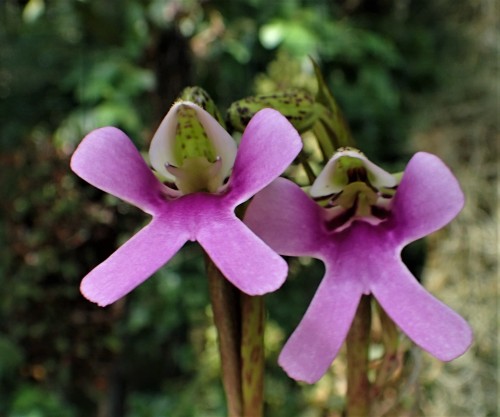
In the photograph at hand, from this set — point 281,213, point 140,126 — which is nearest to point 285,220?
point 281,213

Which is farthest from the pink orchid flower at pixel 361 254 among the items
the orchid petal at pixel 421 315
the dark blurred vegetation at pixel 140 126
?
the dark blurred vegetation at pixel 140 126

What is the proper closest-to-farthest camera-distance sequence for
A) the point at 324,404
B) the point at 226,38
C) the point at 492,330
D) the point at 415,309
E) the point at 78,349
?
1. the point at 415,309
2. the point at 324,404
3. the point at 492,330
4. the point at 226,38
5. the point at 78,349

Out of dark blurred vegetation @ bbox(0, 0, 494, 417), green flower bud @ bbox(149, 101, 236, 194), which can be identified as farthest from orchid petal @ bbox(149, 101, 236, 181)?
dark blurred vegetation @ bbox(0, 0, 494, 417)

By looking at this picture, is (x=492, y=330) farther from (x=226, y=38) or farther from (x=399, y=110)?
(x=226, y=38)

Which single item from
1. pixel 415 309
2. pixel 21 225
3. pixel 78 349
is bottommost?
pixel 78 349

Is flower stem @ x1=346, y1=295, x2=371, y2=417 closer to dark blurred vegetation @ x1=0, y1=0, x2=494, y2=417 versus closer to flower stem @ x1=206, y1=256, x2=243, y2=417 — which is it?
flower stem @ x1=206, y1=256, x2=243, y2=417

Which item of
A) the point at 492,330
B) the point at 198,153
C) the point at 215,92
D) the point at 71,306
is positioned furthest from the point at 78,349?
the point at 198,153

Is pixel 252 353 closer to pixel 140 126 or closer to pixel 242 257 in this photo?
pixel 242 257
